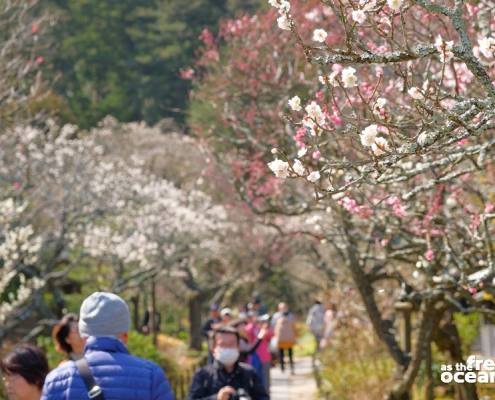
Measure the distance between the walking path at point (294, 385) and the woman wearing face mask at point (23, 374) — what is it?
428 inches

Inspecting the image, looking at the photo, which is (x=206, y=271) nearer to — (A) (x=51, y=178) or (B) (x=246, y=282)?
(B) (x=246, y=282)

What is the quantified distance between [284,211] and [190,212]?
597 inches

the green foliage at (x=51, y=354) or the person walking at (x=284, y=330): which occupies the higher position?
the person walking at (x=284, y=330)

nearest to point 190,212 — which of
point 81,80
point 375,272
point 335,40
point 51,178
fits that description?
point 51,178

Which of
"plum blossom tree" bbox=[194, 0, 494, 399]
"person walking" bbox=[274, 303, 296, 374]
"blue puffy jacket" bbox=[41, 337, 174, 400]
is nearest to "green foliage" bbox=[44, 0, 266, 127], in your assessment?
"person walking" bbox=[274, 303, 296, 374]

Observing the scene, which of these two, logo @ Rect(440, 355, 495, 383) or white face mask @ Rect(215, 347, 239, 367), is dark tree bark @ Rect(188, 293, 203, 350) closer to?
logo @ Rect(440, 355, 495, 383)

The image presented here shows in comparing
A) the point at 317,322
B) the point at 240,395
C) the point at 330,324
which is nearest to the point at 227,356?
the point at 240,395

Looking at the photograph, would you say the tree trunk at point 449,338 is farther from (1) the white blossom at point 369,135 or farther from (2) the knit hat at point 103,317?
(2) the knit hat at point 103,317

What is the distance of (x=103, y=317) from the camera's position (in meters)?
4.41

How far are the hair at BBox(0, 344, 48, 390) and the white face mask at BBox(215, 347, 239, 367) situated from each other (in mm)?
2254

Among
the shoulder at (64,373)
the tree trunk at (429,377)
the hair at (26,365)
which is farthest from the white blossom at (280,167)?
the tree trunk at (429,377)

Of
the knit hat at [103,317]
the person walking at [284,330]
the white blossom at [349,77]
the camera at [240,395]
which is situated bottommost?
the camera at [240,395]

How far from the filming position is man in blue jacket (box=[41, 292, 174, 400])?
13.8ft

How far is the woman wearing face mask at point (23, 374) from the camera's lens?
4.95 metres
